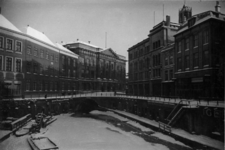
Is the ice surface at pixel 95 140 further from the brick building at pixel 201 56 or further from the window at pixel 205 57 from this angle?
the window at pixel 205 57

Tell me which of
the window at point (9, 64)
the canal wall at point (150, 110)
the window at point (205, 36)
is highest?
the window at point (205, 36)

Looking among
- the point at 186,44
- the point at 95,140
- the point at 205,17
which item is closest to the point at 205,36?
the point at 205,17

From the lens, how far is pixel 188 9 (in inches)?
559

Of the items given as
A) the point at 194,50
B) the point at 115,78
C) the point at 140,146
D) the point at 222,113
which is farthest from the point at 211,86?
the point at 115,78

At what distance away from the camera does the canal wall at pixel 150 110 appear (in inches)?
544

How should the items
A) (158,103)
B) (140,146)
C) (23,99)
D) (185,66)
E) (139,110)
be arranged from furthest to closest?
1. (139,110)
2. (158,103)
3. (185,66)
4. (23,99)
5. (140,146)

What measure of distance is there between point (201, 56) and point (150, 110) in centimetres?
1107

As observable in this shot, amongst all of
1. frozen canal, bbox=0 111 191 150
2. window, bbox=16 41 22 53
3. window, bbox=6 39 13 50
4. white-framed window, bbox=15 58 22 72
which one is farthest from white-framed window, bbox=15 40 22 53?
frozen canal, bbox=0 111 191 150

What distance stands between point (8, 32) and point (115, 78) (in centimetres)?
3580

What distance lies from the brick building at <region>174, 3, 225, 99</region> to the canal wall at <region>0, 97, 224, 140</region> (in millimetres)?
1681

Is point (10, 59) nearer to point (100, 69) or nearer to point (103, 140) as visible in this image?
point (103, 140)

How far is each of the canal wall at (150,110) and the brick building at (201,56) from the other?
1681mm

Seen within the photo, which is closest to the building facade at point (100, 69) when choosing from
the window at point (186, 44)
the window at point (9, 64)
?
the window at point (186, 44)

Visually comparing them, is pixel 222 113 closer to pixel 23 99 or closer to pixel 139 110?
pixel 139 110
